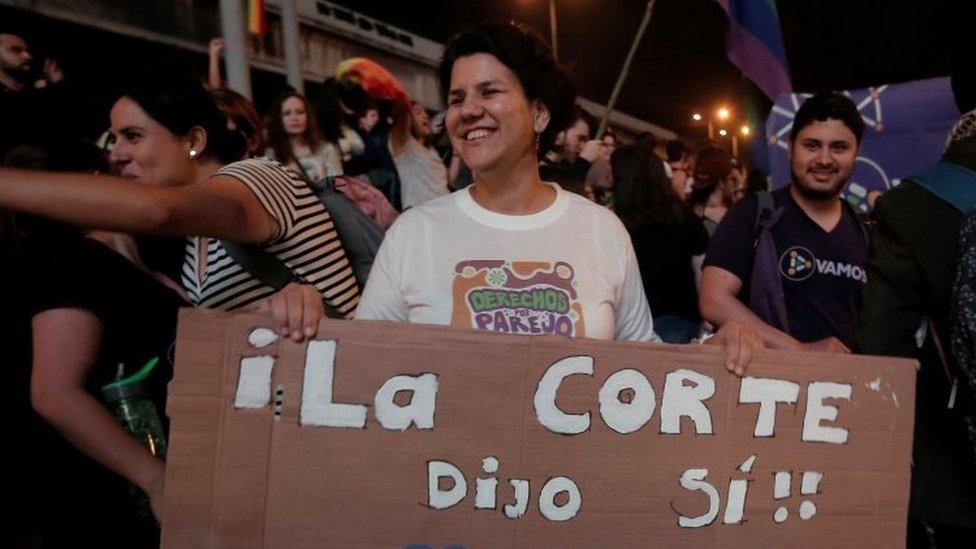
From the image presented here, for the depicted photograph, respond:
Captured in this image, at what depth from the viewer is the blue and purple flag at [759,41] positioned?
5.98 meters

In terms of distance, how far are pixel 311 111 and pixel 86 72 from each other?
10211 mm

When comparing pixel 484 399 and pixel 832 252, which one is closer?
pixel 484 399

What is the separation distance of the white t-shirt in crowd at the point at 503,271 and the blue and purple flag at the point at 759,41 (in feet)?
14.2

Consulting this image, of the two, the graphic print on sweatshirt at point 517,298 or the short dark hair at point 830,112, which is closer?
the graphic print on sweatshirt at point 517,298

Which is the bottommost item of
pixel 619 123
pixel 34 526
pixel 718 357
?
pixel 34 526

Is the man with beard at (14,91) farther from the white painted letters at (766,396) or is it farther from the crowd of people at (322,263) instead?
the white painted letters at (766,396)

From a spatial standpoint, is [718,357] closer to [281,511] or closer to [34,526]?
[281,511]

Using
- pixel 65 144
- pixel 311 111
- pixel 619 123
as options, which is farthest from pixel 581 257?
pixel 619 123

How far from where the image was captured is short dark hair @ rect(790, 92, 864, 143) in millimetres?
3189

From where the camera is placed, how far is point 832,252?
117 inches

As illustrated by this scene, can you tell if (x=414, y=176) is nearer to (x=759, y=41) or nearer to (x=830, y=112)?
(x=830, y=112)

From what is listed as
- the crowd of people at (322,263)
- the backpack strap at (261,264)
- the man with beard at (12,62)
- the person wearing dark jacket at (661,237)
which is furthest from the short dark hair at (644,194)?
the man with beard at (12,62)

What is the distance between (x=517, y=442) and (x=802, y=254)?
1666mm

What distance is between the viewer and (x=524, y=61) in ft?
7.39
